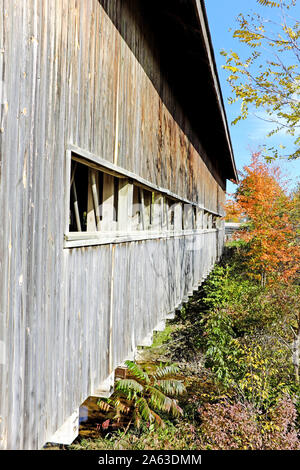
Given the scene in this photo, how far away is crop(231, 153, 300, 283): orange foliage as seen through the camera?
1362 cm

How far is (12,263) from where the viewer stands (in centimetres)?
211

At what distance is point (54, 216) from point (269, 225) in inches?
513

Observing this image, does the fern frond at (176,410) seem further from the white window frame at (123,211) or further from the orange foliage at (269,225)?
the orange foliage at (269,225)

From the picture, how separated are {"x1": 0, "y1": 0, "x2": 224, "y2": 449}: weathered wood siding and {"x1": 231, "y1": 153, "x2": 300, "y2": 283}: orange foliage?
1086 centimetres

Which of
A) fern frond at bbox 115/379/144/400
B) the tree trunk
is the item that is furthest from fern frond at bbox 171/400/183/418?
the tree trunk

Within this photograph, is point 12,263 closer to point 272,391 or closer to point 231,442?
point 231,442

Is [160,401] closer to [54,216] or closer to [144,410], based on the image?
[144,410]

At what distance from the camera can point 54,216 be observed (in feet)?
8.34

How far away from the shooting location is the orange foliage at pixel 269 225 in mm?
13617

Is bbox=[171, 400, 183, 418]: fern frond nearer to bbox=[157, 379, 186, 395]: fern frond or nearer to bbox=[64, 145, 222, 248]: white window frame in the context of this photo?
bbox=[157, 379, 186, 395]: fern frond

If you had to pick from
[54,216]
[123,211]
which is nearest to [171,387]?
[123,211]

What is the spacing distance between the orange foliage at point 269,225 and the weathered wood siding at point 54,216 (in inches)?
427

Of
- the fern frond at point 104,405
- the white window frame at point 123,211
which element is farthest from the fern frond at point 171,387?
the white window frame at point 123,211

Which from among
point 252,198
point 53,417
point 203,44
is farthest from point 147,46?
point 252,198
